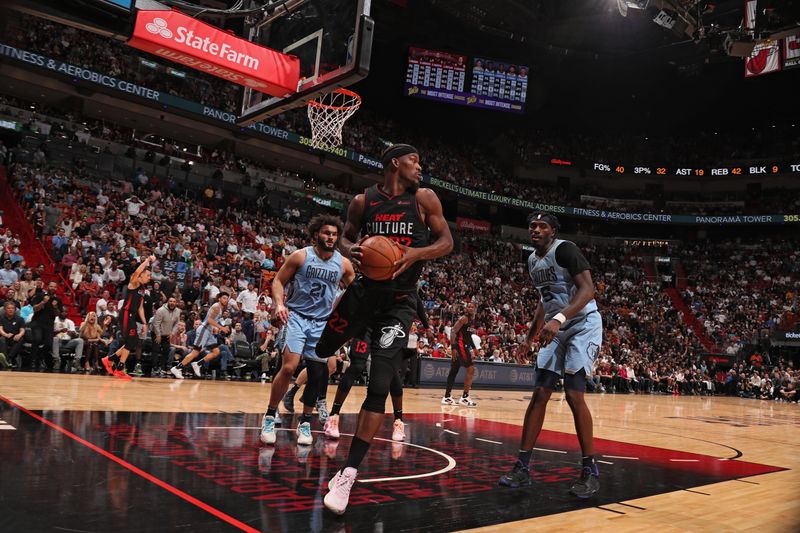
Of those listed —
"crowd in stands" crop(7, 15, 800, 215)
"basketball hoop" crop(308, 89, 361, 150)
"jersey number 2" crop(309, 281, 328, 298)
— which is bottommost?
"jersey number 2" crop(309, 281, 328, 298)

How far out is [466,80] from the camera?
31.2m

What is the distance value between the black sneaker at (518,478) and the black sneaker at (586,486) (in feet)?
1.00

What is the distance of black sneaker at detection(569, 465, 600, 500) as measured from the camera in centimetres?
389

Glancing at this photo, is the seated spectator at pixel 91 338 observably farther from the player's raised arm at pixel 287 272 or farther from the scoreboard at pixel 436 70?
the scoreboard at pixel 436 70

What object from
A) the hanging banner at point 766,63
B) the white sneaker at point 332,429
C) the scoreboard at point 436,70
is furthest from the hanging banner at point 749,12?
the scoreboard at point 436,70

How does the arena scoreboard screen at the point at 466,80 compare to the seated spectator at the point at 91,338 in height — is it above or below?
above

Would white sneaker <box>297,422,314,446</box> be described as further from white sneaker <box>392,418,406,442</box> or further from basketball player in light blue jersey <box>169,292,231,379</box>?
basketball player in light blue jersey <box>169,292,231,379</box>

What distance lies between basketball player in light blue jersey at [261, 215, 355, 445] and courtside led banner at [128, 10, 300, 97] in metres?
3.37

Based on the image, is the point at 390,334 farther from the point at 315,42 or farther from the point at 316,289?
the point at 315,42

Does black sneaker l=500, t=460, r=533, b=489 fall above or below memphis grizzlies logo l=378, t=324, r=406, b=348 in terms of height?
below

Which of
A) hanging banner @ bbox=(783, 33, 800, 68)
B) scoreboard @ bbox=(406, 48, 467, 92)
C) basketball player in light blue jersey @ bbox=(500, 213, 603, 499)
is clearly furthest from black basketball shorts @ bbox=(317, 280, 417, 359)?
scoreboard @ bbox=(406, 48, 467, 92)

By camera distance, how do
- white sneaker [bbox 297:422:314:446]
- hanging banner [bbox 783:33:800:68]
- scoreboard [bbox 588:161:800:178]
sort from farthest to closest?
scoreboard [bbox 588:161:800:178] < hanging banner [bbox 783:33:800:68] < white sneaker [bbox 297:422:314:446]

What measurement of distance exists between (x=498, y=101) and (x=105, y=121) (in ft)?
61.6

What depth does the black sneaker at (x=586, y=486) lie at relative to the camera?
12.7ft
